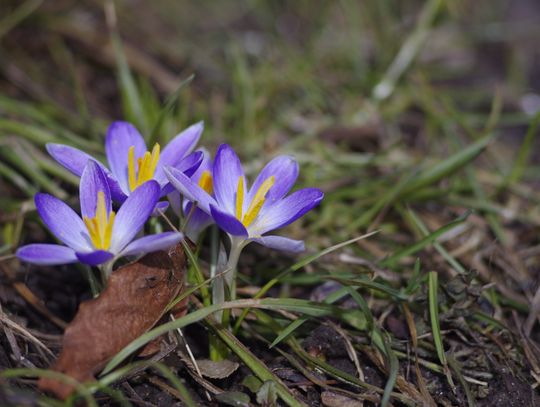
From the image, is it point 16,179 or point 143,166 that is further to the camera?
point 16,179

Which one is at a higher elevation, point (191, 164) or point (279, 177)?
point (191, 164)

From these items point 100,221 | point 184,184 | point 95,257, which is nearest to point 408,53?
point 184,184

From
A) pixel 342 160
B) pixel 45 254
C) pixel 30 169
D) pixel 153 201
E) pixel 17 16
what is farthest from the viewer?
pixel 17 16

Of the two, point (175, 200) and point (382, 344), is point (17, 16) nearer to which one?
point (175, 200)


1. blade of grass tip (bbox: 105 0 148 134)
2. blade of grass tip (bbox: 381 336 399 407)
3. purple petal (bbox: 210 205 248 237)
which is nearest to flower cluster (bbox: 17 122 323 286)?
purple petal (bbox: 210 205 248 237)

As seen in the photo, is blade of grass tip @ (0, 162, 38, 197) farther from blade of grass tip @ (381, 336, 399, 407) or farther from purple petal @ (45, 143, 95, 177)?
blade of grass tip @ (381, 336, 399, 407)

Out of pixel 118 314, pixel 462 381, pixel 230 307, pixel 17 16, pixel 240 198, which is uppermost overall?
pixel 17 16
